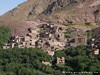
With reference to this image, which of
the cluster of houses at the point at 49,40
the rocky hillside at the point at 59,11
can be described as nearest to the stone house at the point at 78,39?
the cluster of houses at the point at 49,40

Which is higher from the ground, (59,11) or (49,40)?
(59,11)

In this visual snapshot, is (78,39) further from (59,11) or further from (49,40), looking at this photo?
(59,11)

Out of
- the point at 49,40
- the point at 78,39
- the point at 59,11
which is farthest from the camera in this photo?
the point at 59,11

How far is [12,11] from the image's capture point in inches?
4301

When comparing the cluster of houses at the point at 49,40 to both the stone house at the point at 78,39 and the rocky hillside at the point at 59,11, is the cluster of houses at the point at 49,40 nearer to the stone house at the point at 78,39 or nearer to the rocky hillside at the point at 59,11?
the stone house at the point at 78,39

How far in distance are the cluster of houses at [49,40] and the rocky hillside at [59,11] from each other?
7909 mm

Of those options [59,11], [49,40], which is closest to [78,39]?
[49,40]

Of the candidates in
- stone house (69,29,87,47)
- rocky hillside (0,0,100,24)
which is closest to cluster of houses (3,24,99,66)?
stone house (69,29,87,47)

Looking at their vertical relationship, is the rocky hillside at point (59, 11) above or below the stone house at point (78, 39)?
above

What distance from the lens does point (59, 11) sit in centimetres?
9900

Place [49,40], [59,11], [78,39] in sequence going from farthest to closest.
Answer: [59,11]
[49,40]
[78,39]

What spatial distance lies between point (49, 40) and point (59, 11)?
22.4 metres

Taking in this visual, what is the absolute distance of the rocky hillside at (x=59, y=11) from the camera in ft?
298

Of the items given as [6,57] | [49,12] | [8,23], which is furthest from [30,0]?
[6,57]
